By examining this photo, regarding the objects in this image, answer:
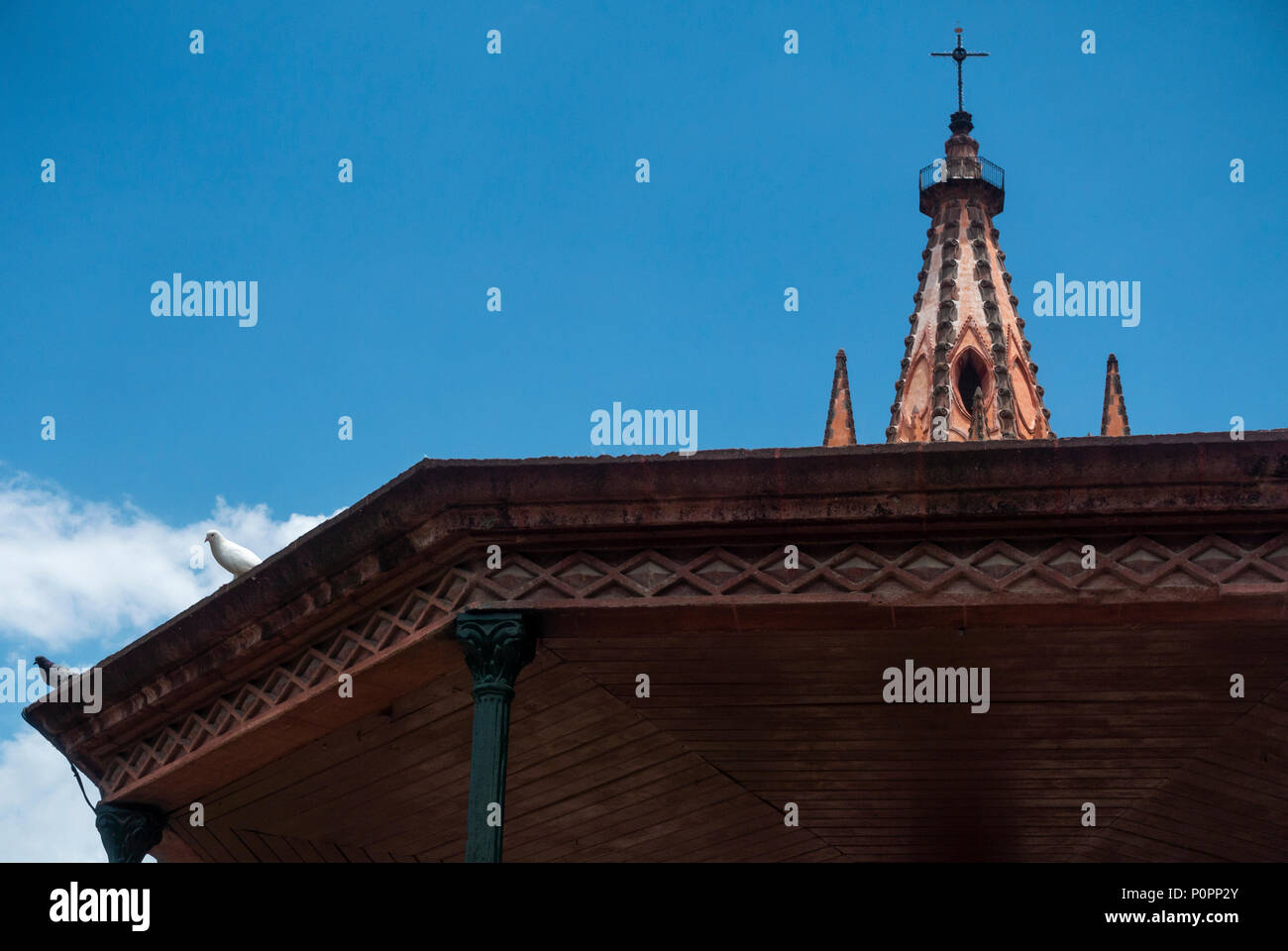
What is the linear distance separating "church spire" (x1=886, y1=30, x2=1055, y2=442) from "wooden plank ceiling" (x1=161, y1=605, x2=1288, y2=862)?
23.6 m

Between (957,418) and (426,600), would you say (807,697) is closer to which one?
(426,600)

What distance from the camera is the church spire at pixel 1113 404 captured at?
44750 millimetres

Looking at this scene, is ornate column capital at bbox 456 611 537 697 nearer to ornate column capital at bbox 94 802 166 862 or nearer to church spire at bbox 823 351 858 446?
ornate column capital at bbox 94 802 166 862

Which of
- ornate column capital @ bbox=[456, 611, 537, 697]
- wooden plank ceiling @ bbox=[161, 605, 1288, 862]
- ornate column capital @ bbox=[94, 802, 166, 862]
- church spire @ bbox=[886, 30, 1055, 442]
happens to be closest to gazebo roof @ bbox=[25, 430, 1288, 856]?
ornate column capital @ bbox=[456, 611, 537, 697]

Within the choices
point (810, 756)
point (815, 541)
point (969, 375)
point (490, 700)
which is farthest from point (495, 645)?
point (969, 375)

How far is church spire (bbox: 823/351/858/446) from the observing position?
147 feet

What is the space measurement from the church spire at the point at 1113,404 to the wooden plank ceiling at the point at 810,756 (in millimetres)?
27065

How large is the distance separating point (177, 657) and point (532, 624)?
143 inches

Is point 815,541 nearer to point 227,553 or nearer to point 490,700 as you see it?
point 490,700

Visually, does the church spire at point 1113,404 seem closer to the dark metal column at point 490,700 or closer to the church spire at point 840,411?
the church spire at point 840,411

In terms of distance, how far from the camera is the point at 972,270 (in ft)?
150

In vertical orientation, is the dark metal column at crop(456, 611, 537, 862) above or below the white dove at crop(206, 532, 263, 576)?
below

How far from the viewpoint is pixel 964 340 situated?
1743 inches

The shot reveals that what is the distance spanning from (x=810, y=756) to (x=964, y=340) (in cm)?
2875
